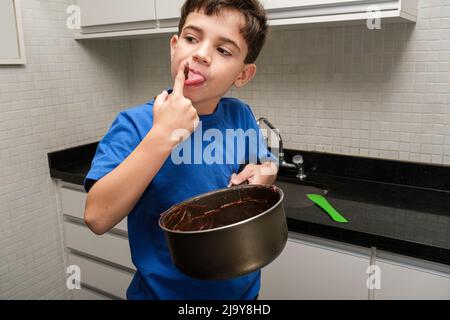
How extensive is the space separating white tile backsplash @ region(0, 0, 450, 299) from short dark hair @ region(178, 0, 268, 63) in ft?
2.63

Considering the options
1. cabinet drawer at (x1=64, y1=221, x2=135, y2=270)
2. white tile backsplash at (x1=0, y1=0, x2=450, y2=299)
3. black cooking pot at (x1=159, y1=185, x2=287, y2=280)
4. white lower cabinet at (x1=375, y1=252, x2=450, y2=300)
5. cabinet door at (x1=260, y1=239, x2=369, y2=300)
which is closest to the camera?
black cooking pot at (x1=159, y1=185, x2=287, y2=280)

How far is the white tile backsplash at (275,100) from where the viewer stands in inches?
55.1

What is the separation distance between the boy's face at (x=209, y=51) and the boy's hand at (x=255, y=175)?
0.58 ft

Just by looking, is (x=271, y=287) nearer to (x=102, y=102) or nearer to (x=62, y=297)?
(x=62, y=297)

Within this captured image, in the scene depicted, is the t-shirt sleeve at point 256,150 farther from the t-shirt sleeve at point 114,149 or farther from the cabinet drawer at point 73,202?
the cabinet drawer at point 73,202

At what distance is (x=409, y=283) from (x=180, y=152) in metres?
0.82

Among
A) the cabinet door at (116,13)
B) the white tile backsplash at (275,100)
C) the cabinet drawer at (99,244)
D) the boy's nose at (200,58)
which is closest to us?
the boy's nose at (200,58)

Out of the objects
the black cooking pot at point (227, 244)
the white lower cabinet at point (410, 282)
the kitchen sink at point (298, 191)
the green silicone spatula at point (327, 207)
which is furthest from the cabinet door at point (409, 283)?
the black cooking pot at point (227, 244)

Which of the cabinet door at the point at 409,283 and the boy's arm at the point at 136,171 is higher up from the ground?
the boy's arm at the point at 136,171

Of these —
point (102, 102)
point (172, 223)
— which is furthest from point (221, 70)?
point (102, 102)

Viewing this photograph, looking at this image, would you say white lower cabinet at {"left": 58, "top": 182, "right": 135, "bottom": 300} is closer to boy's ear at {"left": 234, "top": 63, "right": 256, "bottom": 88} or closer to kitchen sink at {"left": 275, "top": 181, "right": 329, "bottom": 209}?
kitchen sink at {"left": 275, "top": 181, "right": 329, "bottom": 209}

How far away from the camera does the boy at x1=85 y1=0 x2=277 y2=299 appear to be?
2.02ft

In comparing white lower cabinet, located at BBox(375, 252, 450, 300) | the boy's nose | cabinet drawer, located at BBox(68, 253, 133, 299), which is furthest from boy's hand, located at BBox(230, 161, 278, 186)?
cabinet drawer, located at BBox(68, 253, 133, 299)

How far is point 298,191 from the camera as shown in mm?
1595
